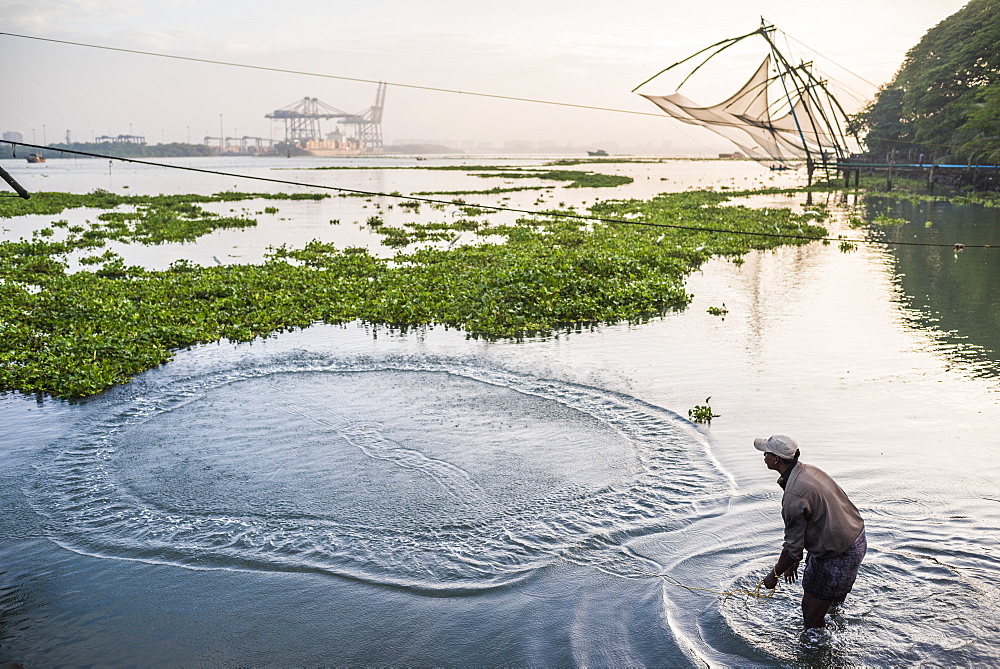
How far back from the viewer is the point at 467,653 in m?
5.81

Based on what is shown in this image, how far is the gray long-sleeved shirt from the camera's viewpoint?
5.27 m

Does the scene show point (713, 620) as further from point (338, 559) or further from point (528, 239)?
point (528, 239)

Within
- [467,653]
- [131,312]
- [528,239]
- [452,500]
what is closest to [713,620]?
[467,653]

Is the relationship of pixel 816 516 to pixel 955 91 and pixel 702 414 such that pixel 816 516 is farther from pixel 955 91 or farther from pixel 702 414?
pixel 955 91

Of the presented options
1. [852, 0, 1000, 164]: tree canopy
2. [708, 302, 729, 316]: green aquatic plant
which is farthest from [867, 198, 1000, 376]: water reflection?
[852, 0, 1000, 164]: tree canopy

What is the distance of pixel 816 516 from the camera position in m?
5.30

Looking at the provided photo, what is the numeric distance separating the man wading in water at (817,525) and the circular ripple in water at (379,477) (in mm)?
2060

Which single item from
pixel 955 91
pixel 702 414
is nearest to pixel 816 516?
pixel 702 414

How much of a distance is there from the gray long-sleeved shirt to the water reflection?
8.98 metres

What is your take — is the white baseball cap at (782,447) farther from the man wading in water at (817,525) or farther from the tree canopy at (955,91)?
the tree canopy at (955,91)

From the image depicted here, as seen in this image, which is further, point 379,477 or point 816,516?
point 379,477

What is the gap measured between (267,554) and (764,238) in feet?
85.5

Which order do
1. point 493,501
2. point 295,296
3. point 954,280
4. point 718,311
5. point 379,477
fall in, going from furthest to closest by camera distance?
point 954,280 < point 295,296 < point 718,311 < point 379,477 < point 493,501

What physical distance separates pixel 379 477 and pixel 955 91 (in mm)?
61106
